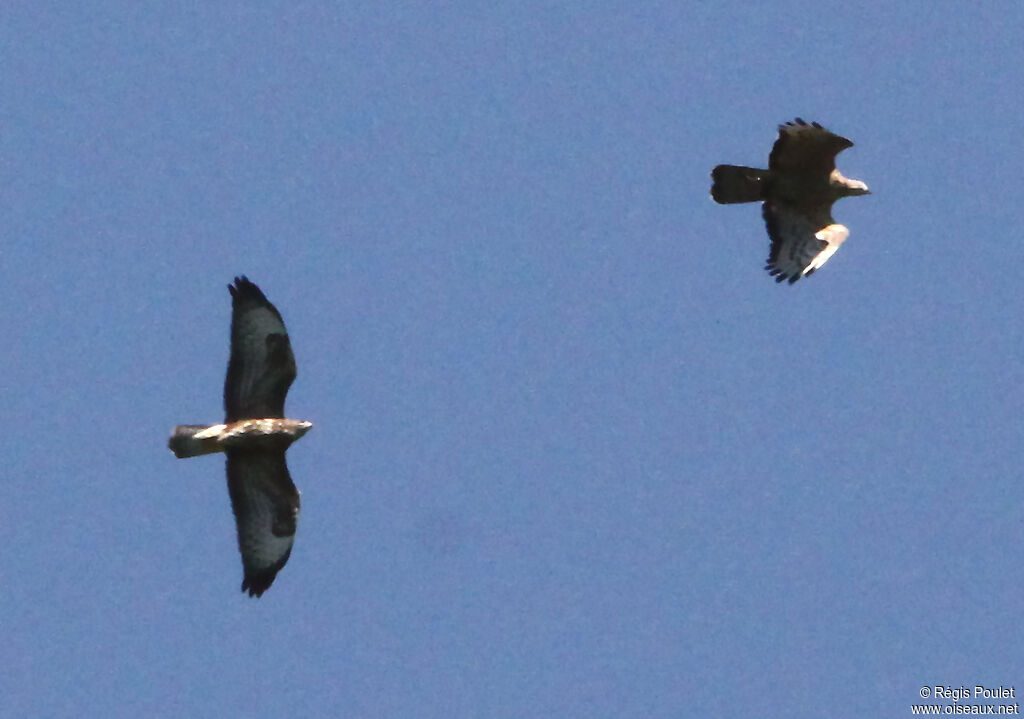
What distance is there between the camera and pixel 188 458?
1794cm

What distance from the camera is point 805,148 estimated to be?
19.7 meters

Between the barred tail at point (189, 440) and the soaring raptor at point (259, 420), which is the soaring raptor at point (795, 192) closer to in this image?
the soaring raptor at point (259, 420)

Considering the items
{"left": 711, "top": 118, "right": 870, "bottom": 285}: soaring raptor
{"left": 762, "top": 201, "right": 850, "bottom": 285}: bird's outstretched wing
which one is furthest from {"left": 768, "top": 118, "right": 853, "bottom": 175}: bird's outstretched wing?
{"left": 762, "top": 201, "right": 850, "bottom": 285}: bird's outstretched wing

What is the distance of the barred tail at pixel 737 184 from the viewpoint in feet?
65.6

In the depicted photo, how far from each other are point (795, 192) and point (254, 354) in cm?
615

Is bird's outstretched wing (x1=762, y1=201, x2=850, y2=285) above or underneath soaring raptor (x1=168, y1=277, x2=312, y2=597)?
above

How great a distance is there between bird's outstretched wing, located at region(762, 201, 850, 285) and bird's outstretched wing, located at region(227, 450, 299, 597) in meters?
5.66

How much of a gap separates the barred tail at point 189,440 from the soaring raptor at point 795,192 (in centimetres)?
618

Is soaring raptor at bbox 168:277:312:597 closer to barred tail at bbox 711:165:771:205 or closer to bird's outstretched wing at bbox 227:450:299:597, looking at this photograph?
bird's outstretched wing at bbox 227:450:299:597

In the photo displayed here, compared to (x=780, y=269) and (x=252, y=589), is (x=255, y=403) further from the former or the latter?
(x=780, y=269)

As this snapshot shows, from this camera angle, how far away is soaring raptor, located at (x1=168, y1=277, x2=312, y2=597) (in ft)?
59.8

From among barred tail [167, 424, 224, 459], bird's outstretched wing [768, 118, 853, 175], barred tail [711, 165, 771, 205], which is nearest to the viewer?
barred tail [167, 424, 224, 459]

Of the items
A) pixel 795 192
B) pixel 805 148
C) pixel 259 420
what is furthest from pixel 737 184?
pixel 259 420

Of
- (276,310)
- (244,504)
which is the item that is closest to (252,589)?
(244,504)
